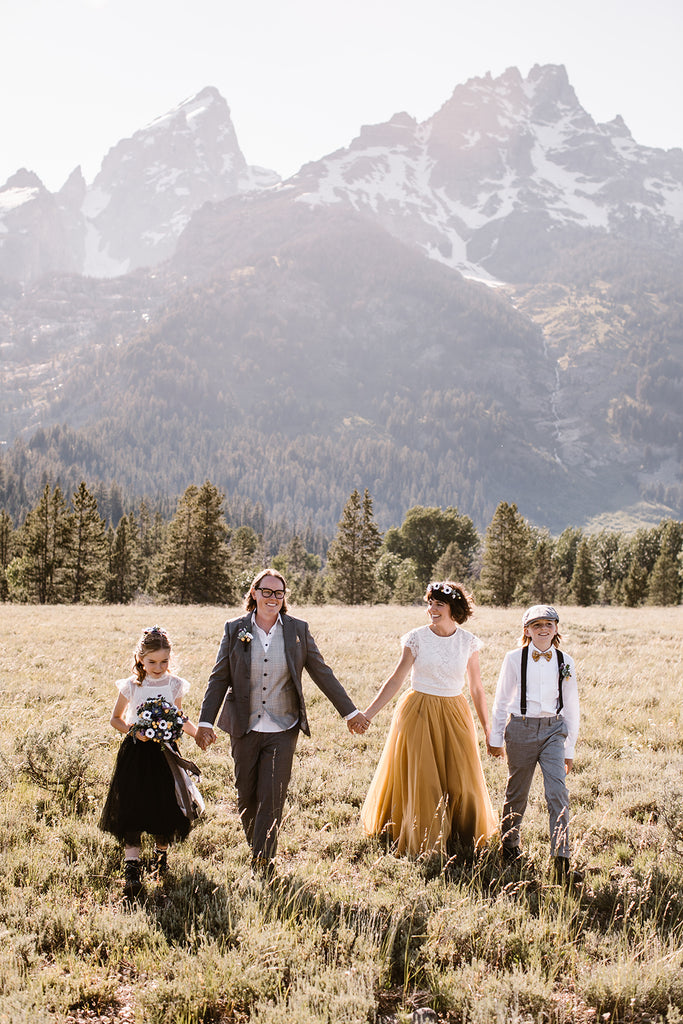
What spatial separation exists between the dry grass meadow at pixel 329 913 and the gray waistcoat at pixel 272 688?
1.38 metres

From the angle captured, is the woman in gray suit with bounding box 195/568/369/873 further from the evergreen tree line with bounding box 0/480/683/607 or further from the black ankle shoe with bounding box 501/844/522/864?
the evergreen tree line with bounding box 0/480/683/607

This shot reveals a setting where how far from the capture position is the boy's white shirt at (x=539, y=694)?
5957mm

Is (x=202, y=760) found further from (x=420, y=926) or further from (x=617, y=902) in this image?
(x=617, y=902)

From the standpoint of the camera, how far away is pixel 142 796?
5480mm

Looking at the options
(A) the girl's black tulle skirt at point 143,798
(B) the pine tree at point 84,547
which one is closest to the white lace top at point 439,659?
(A) the girl's black tulle skirt at point 143,798

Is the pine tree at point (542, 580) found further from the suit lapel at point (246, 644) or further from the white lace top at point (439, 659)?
the suit lapel at point (246, 644)

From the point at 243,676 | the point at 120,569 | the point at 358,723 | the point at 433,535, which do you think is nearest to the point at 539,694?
the point at 358,723

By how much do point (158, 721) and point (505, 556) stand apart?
49191 mm

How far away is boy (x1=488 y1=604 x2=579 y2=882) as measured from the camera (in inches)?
232

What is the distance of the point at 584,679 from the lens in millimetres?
14094

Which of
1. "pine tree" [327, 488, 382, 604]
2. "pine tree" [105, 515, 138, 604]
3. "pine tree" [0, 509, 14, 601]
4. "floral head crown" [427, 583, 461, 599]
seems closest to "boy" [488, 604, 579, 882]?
"floral head crown" [427, 583, 461, 599]

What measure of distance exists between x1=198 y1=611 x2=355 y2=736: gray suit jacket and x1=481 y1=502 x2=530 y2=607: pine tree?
1876 inches

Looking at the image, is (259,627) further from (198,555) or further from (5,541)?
(5,541)

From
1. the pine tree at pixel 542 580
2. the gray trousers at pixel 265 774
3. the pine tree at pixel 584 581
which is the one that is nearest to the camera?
the gray trousers at pixel 265 774
